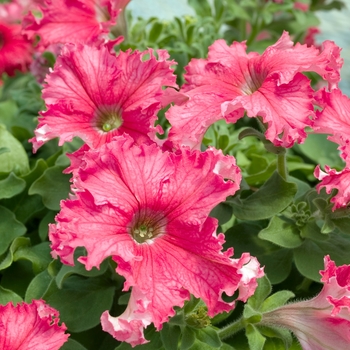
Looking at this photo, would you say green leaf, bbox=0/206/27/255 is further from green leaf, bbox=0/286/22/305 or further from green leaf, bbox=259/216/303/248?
green leaf, bbox=259/216/303/248

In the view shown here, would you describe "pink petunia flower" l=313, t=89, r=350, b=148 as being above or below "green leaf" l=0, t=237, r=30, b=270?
above

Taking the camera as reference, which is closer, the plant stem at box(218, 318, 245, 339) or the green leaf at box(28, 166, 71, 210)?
the plant stem at box(218, 318, 245, 339)

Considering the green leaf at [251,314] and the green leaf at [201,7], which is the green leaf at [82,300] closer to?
the green leaf at [251,314]

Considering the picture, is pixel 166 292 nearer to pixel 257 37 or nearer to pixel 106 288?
pixel 106 288

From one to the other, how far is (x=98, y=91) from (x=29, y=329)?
32 cm

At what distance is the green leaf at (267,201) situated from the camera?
75cm

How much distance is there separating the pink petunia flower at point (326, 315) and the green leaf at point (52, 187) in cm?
39

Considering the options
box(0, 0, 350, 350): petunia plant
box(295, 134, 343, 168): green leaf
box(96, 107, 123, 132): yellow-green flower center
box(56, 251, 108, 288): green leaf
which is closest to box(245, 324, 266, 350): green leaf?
box(0, 0, 350, 350): petunia plant

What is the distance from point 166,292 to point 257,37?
125 cm

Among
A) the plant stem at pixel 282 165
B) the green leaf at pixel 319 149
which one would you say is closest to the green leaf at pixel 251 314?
the plant stem at pixel 282 165

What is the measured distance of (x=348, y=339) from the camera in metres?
0.57

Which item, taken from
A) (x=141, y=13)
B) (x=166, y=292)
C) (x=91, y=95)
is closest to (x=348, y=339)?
(x=166, y=292)

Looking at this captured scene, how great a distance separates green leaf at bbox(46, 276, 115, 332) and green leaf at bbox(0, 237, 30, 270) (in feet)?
0.28

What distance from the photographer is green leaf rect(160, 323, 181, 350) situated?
0.66 meters
